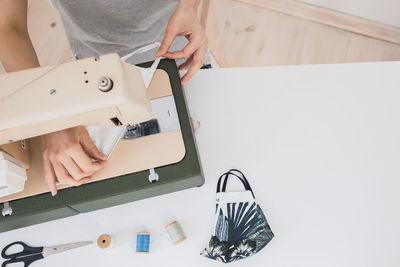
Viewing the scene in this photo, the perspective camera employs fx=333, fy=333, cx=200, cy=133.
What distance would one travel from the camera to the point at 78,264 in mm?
1028

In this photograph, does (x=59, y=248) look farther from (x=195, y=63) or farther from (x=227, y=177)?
(x=195, y=63)

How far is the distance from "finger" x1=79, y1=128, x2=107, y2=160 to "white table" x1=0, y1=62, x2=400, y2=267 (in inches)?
8.8

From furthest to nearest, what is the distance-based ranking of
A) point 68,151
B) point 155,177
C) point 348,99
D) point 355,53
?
point 355,53 → point 348,99 → point 155,177 → point 68,151

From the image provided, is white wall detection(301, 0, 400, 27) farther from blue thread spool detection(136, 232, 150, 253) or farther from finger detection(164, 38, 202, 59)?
blue thread spool detection(136, 232, 150, 253)

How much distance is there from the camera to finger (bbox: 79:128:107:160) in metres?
0.90

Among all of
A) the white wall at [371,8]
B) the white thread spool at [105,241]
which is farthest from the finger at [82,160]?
the white wall at [371,8]

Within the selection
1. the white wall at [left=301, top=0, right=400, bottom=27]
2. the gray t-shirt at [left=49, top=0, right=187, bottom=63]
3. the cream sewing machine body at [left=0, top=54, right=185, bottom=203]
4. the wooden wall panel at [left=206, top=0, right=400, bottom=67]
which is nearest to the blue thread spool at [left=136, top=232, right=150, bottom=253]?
the cream sewing machine body at [left=0, top=54, right=185, bottom=203]

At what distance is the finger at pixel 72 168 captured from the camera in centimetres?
87

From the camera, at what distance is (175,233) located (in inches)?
39.7

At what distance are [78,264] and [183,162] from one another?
46 cm

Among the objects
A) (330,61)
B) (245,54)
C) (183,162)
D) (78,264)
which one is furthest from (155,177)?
(330,61)

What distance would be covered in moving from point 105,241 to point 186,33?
0.69m

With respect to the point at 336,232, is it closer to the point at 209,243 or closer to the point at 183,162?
the point at 209,243

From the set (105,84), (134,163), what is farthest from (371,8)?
(105,84)
